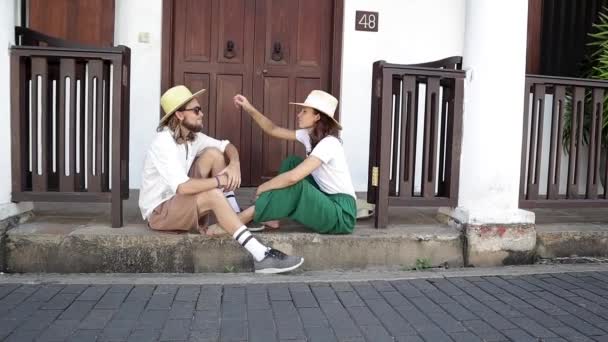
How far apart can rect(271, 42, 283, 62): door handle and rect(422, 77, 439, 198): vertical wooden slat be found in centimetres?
203

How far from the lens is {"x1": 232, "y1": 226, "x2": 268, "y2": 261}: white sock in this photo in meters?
3.97

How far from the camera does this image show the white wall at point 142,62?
5.68m

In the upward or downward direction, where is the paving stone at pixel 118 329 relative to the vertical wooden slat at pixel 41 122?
downward

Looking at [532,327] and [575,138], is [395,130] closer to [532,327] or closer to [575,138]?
[575,138]

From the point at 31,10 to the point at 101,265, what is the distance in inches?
115

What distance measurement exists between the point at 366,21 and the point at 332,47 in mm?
451

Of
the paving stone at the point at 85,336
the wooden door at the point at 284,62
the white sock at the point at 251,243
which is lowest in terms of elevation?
the paving stone at the point at 85,336

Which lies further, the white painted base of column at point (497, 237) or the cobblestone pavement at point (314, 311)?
the white painted base of column at point (497, 237)

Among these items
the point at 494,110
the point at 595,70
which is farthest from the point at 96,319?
the point at 595,70

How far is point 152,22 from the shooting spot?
18.7 feet

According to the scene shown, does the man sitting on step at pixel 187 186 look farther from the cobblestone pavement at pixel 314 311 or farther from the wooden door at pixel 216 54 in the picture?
the wooden door at pixel 216 54

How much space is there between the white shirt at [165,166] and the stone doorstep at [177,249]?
0.25m

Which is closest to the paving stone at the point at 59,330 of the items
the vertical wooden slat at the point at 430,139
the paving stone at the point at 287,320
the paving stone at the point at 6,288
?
the paving stone at the point at 6,288

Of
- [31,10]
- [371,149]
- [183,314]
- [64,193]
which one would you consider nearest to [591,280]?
[371,149]
